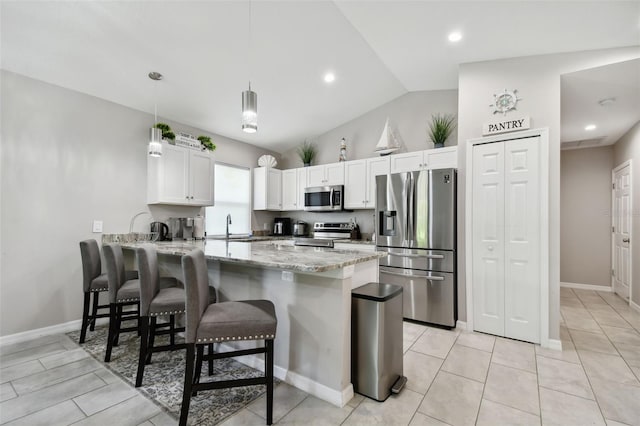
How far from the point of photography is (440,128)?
3.90 meters

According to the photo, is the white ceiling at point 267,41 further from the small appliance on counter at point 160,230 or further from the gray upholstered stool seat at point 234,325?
the gray upholstered stool seat at point 234,325

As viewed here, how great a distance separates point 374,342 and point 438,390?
65cm

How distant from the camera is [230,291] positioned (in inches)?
98.1

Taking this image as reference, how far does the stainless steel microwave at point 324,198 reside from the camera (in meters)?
4.60

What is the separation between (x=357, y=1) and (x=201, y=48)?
1.57 m

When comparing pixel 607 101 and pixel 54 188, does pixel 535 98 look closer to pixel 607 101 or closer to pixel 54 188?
pixel 607 101

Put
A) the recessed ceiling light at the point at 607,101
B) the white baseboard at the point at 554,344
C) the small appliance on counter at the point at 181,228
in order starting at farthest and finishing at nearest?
the small appliance on counter at the point at 181,228 < the recessed ceiling light at the point at 607,101 < the white baseboard at the point at 554,344

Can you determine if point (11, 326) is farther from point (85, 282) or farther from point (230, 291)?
point (230, 291)

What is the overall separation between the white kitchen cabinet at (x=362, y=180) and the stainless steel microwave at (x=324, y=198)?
105 mm

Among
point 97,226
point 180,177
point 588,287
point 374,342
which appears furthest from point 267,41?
point 588,287

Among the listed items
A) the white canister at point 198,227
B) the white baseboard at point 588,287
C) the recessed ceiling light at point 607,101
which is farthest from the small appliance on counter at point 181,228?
the white baseboard at point 588,287

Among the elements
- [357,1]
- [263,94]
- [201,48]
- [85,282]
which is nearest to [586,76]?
[357,1]

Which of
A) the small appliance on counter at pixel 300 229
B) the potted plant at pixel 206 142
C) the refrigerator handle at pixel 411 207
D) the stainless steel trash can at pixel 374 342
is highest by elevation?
the potted plant at pixel 206 142

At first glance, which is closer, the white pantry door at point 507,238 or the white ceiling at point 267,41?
the white ceiling at point 267,41
